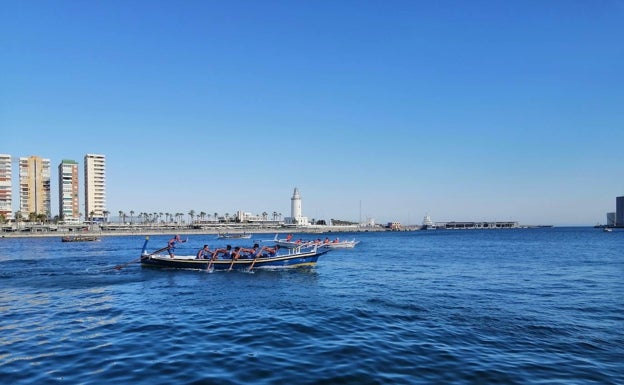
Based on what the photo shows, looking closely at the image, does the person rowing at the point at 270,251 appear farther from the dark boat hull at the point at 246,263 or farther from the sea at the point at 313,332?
the sea at the point at 313,332

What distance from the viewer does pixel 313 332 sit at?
18000mm

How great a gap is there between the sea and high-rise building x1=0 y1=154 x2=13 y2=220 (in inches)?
7832

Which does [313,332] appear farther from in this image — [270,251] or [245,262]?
[270,251]

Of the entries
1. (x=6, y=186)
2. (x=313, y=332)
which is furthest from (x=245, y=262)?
(x=6, y=186)

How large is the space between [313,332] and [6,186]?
750 ft

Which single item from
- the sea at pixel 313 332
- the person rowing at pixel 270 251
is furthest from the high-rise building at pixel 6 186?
the person rowing at pixel 270 251

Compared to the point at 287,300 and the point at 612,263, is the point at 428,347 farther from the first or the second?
the point at 612,263

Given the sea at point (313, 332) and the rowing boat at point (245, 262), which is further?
the rowing boat at point (245, 262)

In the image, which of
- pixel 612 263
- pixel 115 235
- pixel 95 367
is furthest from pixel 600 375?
pixel 115 235

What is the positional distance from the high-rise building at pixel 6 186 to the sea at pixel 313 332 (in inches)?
7832

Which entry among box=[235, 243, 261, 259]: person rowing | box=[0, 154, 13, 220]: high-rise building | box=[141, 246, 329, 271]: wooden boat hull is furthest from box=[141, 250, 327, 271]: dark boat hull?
box=[0, 154, 13, 220]: high-rise building

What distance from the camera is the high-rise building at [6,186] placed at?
195 meters

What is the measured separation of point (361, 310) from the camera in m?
22.7

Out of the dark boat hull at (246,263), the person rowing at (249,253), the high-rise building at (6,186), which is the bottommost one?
the dark boat hull at (246,263)
